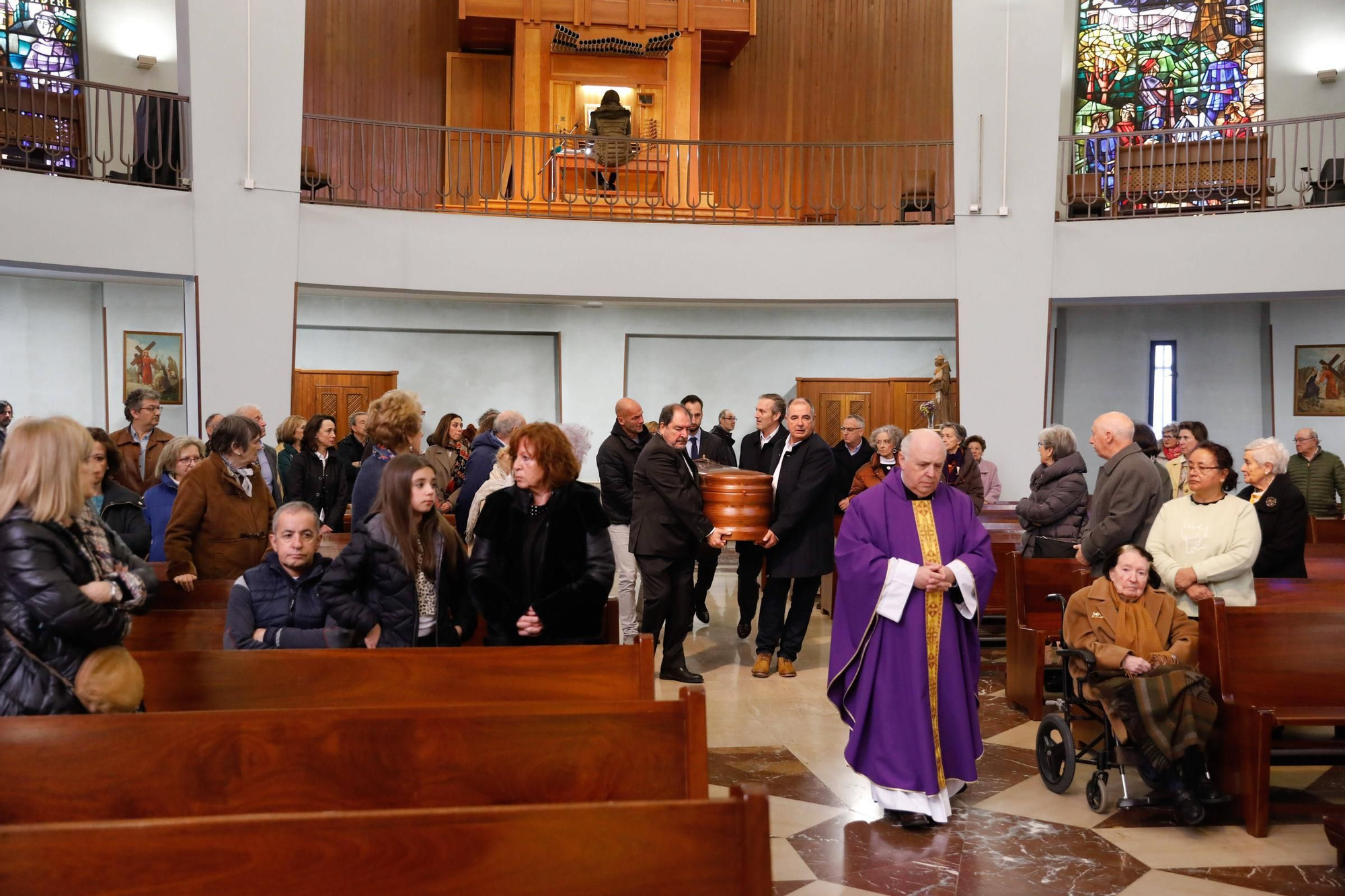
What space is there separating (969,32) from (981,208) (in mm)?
1594

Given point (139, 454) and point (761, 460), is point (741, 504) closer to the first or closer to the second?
point (761, 460)

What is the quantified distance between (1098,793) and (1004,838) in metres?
0.47

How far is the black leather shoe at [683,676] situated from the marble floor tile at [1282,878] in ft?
9.47

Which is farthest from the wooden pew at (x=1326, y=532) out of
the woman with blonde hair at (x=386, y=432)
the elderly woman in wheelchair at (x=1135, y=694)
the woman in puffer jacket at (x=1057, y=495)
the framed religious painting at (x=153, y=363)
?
the framed religious painting at (x=153, y=363)

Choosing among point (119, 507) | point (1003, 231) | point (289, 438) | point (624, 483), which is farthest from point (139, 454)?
point (1003, 231)

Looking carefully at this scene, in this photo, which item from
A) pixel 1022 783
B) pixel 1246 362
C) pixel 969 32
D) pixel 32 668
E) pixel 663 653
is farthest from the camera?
pixel 1246 362

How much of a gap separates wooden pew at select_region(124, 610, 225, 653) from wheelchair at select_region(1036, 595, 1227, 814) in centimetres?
314

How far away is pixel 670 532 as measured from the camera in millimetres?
6242

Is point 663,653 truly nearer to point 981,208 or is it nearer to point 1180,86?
→ point 981,208

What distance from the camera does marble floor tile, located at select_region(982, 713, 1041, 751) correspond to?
17.3 ft

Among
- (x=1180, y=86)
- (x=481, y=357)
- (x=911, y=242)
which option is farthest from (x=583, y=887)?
(x=1180, y=86)

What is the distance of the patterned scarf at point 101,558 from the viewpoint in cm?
287

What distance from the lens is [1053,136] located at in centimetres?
1084

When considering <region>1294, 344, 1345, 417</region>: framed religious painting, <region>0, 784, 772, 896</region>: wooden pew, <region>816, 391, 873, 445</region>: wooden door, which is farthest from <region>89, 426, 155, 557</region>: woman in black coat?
<region>1294, 344, 1345, 417</region>: framed religious painting
